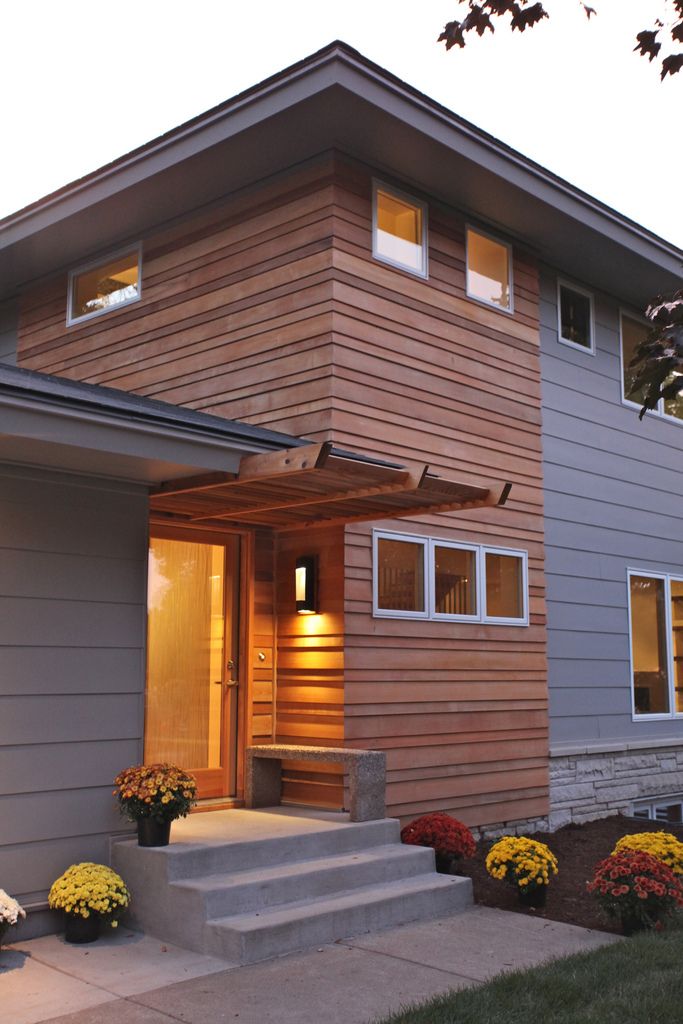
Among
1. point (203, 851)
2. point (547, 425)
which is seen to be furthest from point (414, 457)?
point (203, 851)

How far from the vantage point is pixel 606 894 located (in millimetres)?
5988

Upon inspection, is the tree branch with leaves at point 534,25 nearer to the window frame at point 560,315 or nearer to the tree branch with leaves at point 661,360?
the tree branch with leaves at point 661,360

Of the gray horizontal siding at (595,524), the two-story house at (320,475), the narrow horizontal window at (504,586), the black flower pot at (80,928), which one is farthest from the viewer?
the gray horizontal siding at (595,524)

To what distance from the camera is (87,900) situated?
18.1ft

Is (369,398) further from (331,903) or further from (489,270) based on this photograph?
(331,903)

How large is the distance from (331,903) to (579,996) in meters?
1.76

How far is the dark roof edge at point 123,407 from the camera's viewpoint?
5088 millimetres

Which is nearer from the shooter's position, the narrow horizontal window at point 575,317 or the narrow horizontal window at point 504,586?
the narrow horizontal window at point 504,586

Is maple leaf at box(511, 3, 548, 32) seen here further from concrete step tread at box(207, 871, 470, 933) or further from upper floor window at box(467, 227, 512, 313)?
concrete step tread at box(207, 871, 470, 933)

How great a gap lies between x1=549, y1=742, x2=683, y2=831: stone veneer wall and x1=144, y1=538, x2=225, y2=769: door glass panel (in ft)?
11.2

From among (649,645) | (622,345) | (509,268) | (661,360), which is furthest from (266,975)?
(622,345)

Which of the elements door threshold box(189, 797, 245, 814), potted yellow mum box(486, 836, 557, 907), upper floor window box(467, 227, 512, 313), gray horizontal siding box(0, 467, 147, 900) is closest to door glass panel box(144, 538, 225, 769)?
door threshold box(189, 797, 245, 814)

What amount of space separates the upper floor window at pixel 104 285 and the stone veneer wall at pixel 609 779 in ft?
19.1

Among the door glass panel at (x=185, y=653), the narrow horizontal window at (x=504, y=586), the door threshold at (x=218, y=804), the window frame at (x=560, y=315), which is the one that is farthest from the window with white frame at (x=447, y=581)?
the window frame at (x=560, y=315)
